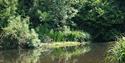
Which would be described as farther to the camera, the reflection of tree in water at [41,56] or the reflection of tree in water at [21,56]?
the reflection of tree in water at [21,56]

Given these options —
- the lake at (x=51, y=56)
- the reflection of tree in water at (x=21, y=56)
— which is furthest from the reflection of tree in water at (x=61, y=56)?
the reflection of tree in water at (x=21, y=56)

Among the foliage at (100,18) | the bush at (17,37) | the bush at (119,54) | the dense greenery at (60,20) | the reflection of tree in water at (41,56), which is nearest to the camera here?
the bush at (119,54)

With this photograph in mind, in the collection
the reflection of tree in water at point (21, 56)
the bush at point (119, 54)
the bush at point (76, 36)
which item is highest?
the bush at point (119, 54)

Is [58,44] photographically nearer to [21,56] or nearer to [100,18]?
[100,18]

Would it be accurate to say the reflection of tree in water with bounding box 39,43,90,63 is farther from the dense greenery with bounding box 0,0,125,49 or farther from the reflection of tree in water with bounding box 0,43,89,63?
the dense greenery with bounding box 0,0,125,49

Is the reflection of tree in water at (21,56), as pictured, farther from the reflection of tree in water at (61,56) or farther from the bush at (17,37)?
the bush at (17,37)

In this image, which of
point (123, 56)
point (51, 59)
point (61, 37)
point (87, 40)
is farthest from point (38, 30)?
point (123, 56)

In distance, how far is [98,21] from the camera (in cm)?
3459

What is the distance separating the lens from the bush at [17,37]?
27.9 metres

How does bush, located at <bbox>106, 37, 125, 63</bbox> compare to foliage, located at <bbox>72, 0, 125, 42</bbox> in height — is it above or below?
above

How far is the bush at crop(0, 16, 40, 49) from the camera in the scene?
27875 mm

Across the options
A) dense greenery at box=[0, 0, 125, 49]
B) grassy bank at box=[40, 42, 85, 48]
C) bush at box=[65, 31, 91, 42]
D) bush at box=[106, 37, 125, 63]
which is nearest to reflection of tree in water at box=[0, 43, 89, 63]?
grassy bank at box=[40, 42, 85, 48]

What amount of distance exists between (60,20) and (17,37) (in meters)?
6.57

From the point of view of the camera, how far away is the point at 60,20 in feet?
110
